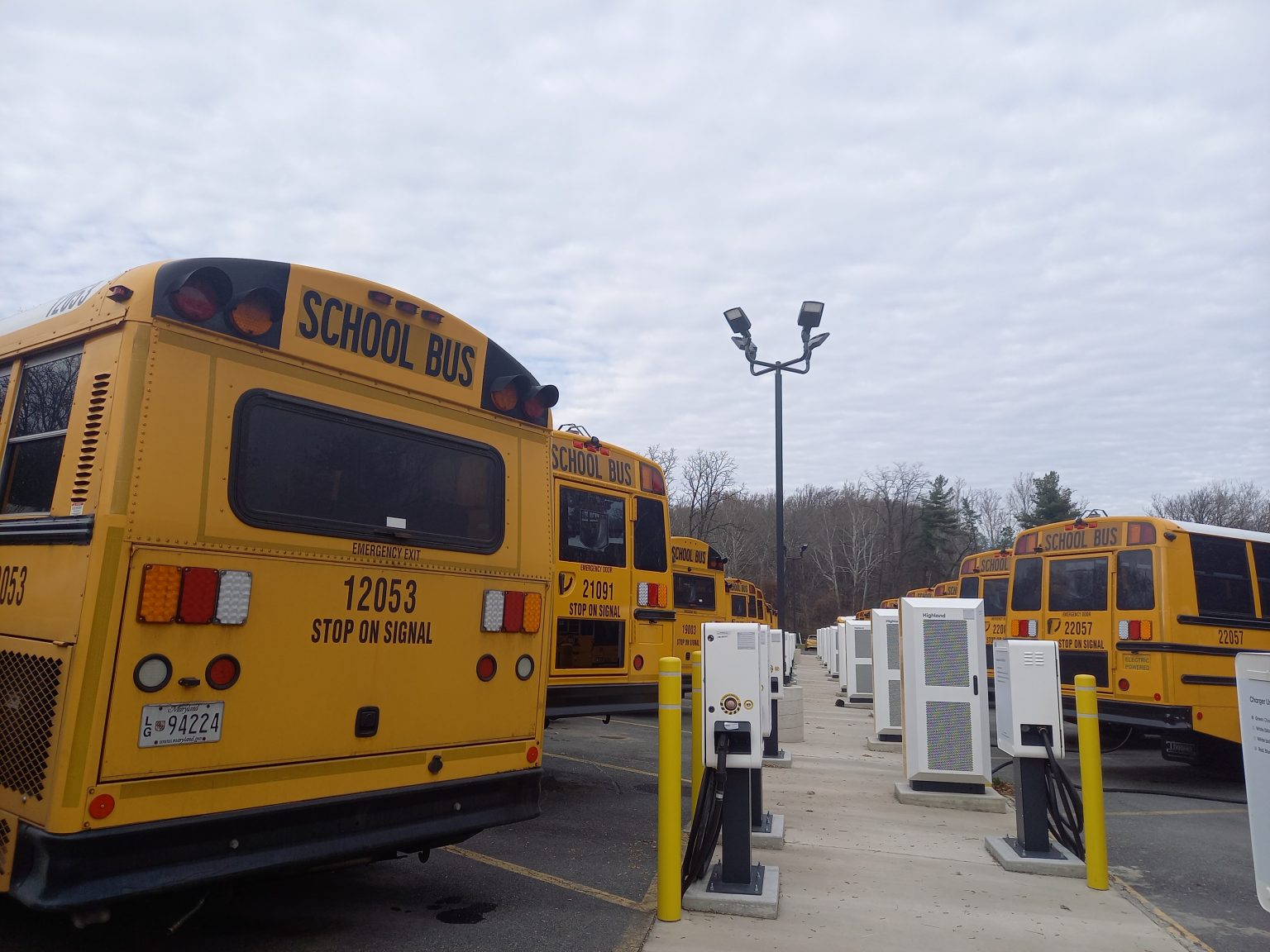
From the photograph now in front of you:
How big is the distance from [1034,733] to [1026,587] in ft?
19.8

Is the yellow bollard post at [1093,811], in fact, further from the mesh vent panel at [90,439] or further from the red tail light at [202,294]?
the mesh vent panel at [90,439]

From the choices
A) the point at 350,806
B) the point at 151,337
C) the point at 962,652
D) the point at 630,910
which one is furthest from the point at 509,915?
the point at 962,652

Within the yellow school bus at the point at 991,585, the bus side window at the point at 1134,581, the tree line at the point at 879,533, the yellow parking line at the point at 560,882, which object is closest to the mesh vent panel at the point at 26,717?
the yellow parking line at the point at 560,882

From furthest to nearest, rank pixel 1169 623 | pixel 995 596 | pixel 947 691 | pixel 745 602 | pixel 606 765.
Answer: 1. pixel 745 602
2. pixel 995 596
3. pixel 606 765
4. pixel 1169 623
5. pixel 947 691

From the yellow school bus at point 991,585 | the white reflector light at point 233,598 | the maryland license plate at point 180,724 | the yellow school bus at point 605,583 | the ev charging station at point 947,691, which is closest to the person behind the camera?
the maryland license plate at point 180,724

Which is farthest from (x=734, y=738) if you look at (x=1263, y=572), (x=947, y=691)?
(x=1263, y=572)

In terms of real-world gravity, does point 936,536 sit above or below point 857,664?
above

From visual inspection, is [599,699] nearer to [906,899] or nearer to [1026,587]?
[906,899]

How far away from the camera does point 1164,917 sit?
16.2 feet

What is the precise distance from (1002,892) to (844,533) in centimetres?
6998

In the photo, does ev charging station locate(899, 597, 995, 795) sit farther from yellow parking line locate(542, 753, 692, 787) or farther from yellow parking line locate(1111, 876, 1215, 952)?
yellow parking line locate(542, 753, 692, 787)

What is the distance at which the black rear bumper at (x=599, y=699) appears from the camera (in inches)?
302

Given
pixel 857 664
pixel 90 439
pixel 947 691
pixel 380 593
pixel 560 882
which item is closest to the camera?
pixel 90 439

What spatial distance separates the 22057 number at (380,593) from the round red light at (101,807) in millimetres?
1209
